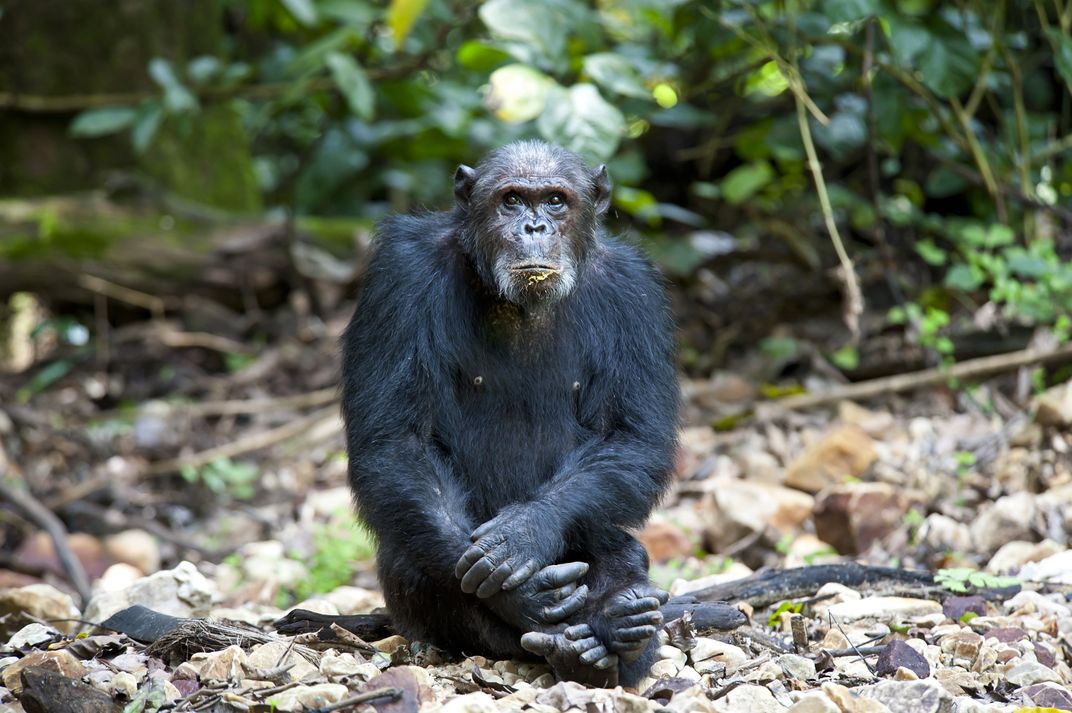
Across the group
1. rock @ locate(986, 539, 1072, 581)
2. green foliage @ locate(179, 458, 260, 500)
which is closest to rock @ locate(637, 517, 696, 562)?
rock @ locate(986, 539, 1072, 581)

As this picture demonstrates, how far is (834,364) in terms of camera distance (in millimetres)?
9469

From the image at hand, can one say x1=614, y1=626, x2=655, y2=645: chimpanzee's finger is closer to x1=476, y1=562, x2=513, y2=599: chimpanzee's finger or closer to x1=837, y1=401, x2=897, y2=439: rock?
x1=476, y1=562, x2=513, y2=599: chimpanzee's finger

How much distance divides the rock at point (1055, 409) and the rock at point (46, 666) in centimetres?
585

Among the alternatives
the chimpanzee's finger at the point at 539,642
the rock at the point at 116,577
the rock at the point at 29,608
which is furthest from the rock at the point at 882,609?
the rock at the point at 116,577

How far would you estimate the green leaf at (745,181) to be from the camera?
32.0ft

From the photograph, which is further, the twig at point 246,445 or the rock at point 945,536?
the twig at point 246,445

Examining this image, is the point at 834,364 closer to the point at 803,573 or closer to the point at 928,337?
the point at 928,337

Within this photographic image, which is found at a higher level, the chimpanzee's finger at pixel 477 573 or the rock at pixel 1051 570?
the chimpanzee's finger at pixel 477 573

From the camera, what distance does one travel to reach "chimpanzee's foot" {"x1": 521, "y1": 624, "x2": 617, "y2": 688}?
4457 millimetres

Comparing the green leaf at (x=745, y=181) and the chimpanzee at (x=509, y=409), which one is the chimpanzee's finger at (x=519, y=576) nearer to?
the chimpanzee at (x=509, y=409)

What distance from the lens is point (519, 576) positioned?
15.1 ft

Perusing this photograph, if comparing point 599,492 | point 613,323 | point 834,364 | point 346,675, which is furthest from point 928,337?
point 346,675

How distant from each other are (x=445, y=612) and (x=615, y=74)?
4.38 meters

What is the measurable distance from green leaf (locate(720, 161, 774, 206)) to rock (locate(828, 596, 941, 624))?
4.94 metres
